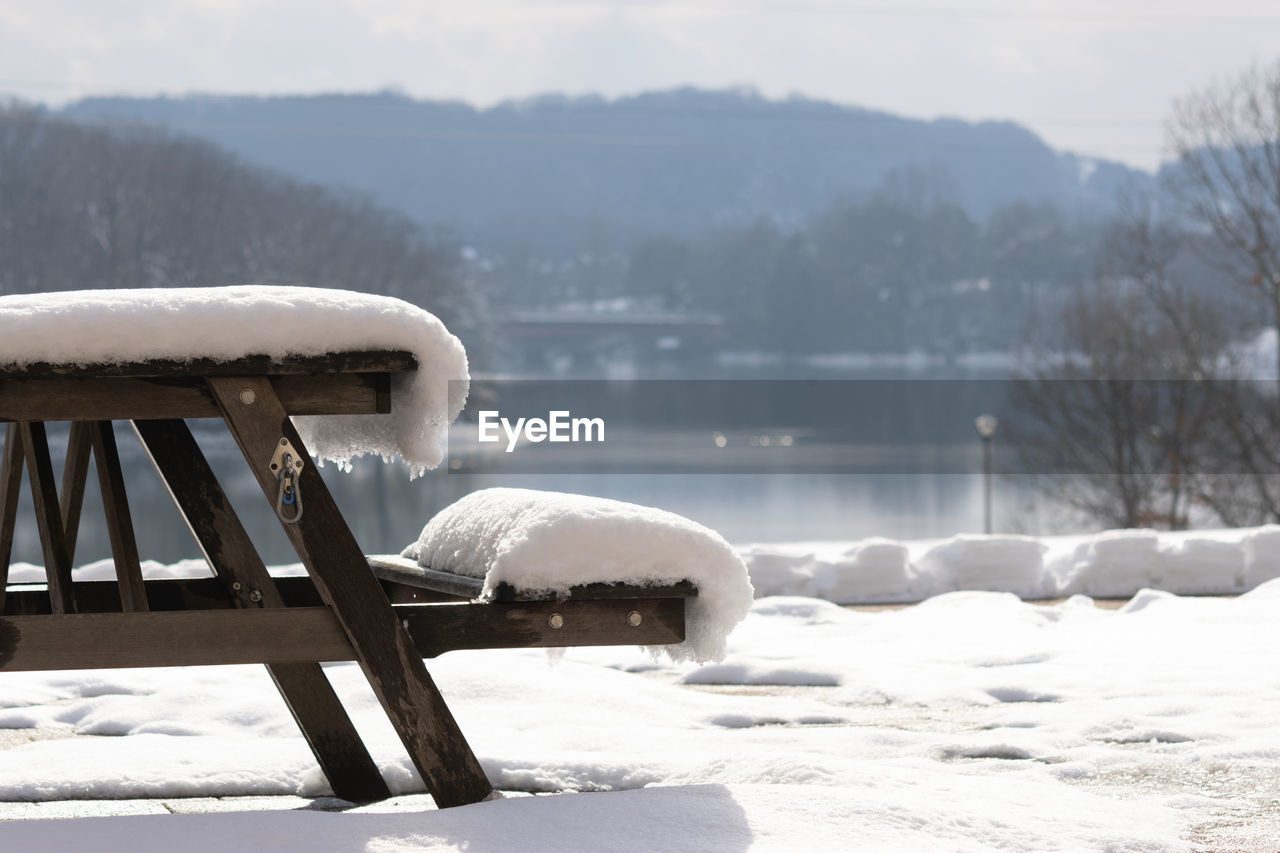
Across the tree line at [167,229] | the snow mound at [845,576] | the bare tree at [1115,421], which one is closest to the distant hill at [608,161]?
the tree line at [167,229]

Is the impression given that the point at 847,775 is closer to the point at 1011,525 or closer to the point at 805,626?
the point at 805,626

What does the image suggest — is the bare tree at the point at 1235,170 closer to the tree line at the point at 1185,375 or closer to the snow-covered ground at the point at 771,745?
the tree line at the point at 1185,375

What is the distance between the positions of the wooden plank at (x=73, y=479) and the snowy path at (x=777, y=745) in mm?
696

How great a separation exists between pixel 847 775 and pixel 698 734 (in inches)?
42.7

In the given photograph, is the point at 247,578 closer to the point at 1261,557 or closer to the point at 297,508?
the point at 297,508

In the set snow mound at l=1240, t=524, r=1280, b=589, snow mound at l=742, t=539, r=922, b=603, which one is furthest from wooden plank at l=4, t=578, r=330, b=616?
snow mound at l=1240, t=524, r=1280, b=589

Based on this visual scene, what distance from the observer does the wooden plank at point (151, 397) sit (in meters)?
A: 3.06

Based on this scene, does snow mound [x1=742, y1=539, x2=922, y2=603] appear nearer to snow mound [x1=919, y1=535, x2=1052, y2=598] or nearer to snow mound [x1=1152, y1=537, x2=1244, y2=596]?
snow mound [x1=919, y1=535, x2=1052, y2=598]

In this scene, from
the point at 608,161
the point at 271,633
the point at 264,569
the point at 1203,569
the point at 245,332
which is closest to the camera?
the point at 245,332

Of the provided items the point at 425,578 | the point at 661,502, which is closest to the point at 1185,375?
the point at 661,502

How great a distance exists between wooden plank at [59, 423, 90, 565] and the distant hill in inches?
4993

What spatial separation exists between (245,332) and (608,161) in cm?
16074

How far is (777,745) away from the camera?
14.7 feet

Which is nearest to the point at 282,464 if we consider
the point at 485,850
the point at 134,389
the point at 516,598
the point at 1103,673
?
the point at 134,389
